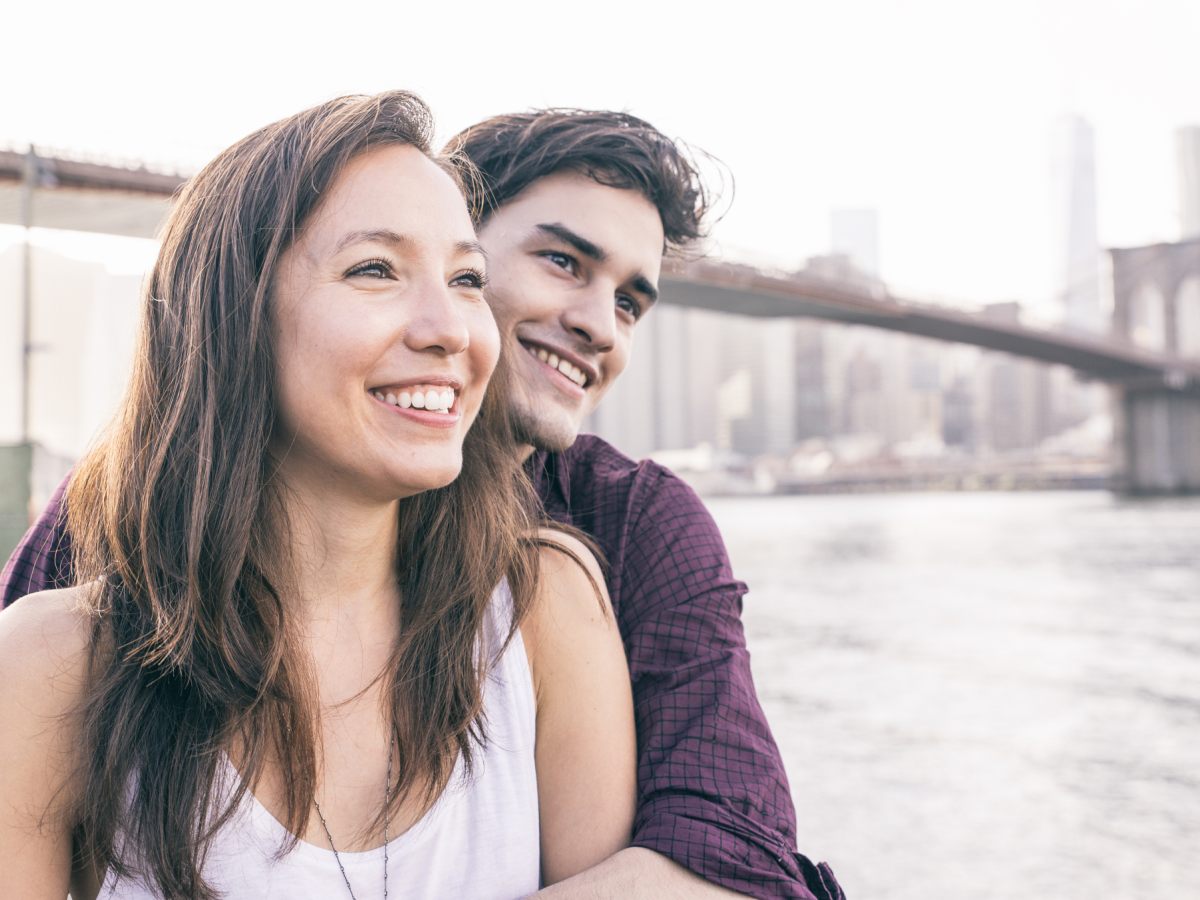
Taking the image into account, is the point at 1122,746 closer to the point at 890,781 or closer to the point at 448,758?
the point at 890,781

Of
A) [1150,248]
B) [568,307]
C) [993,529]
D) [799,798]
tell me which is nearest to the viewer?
[568,307]

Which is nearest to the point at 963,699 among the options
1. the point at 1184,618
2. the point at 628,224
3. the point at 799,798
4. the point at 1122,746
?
the point at 1122,746

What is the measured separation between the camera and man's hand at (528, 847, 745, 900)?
3.33 feet

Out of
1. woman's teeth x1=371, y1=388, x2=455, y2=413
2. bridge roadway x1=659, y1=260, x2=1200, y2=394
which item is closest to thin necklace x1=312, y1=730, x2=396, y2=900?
woman's teeth x1=371, y1=388, x2=455, y2=413

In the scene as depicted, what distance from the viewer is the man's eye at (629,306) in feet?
5.78

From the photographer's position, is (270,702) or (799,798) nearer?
(270,702)

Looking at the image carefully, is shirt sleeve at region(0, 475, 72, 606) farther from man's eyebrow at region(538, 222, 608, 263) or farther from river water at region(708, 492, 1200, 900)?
river water at region(708, 492, 1200, 900)

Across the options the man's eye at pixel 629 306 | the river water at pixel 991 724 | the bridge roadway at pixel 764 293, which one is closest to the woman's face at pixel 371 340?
the man's eye at pixel 629 306

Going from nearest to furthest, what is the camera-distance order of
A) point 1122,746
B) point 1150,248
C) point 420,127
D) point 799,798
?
point 420,127 → point 799,798 → point 1122,746 → point 1150,248

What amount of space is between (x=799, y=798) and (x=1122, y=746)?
5.91 feet

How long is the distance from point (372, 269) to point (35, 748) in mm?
524

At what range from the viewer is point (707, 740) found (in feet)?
3.81

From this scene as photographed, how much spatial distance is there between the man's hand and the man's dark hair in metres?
1.02

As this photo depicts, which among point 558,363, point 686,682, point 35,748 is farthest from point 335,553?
point 558,363
